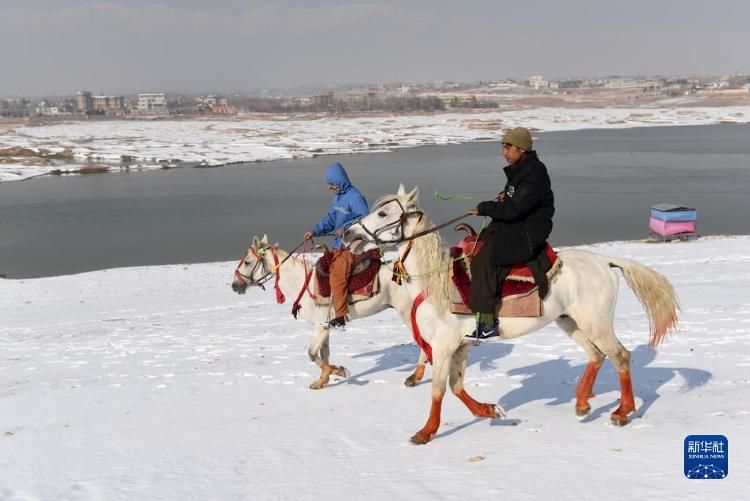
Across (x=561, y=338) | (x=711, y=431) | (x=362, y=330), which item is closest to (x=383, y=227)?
(x=711, y=431)

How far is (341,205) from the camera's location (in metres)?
7.82

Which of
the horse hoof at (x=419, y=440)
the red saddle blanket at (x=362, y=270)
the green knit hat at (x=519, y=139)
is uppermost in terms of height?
the green knit hat at (x=519, y=139)

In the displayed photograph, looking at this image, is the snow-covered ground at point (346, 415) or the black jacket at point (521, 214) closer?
the snow-covered ground at point (346, 415)

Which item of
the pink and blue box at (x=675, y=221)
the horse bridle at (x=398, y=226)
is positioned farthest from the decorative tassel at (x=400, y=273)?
the pink and blue box at (x=675, y=221)

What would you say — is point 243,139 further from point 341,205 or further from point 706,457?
point 706,457

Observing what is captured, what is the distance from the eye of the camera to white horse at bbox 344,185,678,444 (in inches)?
221

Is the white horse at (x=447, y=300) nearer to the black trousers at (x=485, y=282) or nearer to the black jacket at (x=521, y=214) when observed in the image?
the black trousers at (x=485, y=282)

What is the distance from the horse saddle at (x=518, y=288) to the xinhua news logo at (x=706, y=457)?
4.80 feet

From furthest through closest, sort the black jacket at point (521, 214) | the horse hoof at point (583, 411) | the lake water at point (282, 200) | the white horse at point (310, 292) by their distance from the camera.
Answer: the lake water at point (282, 200) < the white horse at point (310, 292) < the horse hoof at point (583, 411) < the black jacket at point (521, 214)

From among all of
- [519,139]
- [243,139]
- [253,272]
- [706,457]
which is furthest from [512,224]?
[243,139]

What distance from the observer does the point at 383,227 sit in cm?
566

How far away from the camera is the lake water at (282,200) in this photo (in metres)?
23.6

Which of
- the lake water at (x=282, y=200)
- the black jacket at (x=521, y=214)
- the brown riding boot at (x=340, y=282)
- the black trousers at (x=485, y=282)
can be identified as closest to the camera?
the black jacket at (x=521, y=214)

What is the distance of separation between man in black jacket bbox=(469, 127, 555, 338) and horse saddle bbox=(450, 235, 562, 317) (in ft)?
0.19
